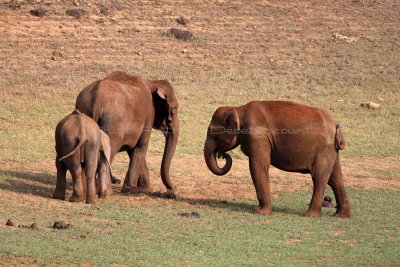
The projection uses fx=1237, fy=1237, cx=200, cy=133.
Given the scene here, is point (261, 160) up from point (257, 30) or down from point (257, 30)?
up

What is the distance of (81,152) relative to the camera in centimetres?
1756

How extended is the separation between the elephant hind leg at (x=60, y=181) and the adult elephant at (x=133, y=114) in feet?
3.53

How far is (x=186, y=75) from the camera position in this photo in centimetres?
3266

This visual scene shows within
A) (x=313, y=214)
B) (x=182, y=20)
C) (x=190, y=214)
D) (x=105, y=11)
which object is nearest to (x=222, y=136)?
(x=190, y=214)

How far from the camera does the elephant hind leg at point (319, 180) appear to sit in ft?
60.0

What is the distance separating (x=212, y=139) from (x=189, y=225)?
2.35 meters

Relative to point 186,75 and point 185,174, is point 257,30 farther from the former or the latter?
point 185,174

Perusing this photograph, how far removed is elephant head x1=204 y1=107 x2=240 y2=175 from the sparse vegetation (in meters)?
0.69

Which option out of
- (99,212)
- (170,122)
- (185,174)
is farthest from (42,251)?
(185,174)

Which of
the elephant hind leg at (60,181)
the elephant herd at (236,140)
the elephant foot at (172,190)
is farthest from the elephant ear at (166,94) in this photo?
the elephant hind leg at (60,181)

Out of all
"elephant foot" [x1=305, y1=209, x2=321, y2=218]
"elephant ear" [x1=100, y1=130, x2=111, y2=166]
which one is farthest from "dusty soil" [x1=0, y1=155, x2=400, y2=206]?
"elephant foot" [x1=305, y1=209, x2=321, y2=218]

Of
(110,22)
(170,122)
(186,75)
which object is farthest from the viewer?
(110,22)

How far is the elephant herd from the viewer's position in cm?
1758

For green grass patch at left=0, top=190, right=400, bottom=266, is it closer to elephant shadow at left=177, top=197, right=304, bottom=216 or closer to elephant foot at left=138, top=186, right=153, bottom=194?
elephant shadow at left=177, top=197, right=304, bottom=216
